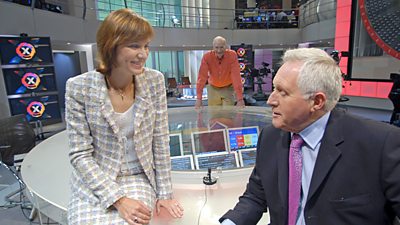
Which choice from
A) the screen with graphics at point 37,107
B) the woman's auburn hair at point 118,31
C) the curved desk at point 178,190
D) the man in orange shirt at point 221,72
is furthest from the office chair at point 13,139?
the woman's auburn hair at point 118,31

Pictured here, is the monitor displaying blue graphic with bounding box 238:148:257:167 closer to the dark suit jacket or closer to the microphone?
the microphone

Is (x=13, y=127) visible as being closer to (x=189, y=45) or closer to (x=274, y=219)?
(x=274, y=219)

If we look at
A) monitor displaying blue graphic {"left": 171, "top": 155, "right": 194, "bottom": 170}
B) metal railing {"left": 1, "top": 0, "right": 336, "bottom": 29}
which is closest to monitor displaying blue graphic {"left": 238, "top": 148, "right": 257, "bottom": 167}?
monitor displaying blue graphic {"left": 171, "top": 155, "right": 194, "bottom": 170}

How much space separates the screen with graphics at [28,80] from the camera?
4.58m

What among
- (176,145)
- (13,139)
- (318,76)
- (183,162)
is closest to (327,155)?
(318,76)

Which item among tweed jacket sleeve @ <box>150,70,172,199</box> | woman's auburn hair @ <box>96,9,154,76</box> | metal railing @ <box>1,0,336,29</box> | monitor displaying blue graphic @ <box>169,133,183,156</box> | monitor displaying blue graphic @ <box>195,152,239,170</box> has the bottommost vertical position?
monitor displaying blue graphic @ <box>195,152,239,170</box>

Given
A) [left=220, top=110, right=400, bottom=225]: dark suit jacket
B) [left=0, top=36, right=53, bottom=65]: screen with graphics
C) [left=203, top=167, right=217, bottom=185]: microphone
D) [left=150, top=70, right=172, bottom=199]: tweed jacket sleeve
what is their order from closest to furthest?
[left=220, top=110, right=400, bottom=225]: dark suit jacket, [left=150, top=70, right=172, bottom=199]: tweed jacket sleeve, [left=203, top=167, right=217, bottom=185]: microphone, [left=0, top=36, right=53, bottom=65]: screen with graphics

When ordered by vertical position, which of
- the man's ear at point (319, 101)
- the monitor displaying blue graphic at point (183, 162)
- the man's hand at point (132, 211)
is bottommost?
the monitor displaying blue graphic at point (183, 162)

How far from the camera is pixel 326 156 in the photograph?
0.91m

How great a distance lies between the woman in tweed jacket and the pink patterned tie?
1.92 ft

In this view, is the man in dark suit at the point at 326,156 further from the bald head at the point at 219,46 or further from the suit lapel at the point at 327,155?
the bald head at the point at 219,46

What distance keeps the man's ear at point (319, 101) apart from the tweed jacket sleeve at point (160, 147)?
2.49 ft

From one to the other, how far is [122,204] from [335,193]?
0.82 metres

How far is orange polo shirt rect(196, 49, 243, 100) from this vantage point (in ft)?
12.8
